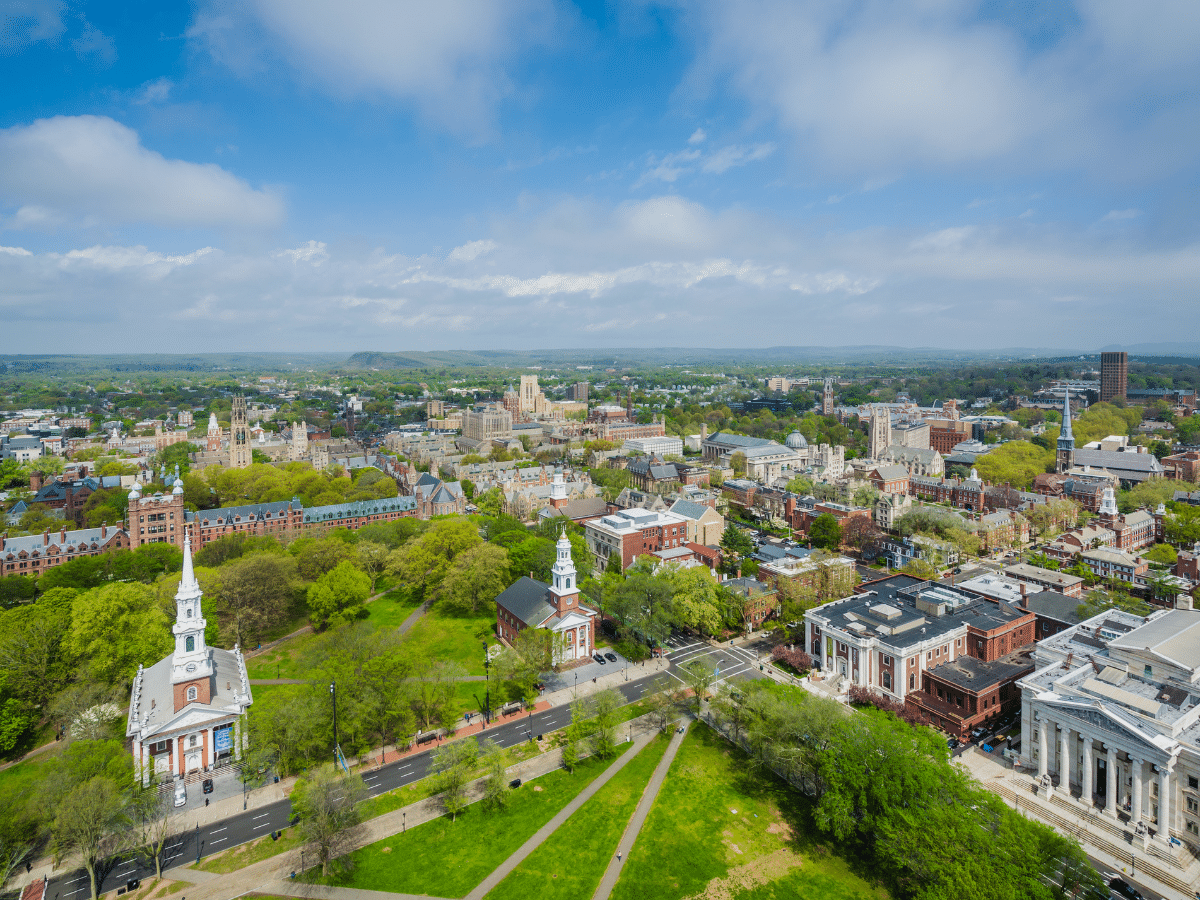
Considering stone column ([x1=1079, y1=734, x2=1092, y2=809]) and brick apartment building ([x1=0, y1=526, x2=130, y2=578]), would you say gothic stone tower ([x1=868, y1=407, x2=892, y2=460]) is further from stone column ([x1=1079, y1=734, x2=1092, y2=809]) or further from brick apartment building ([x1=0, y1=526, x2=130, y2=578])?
brick apartment building ([x1=0, y1=526, x2=130, y2=578])

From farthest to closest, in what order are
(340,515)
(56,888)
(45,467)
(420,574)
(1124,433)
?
(1124,433)
(45,467)
(340,515)
(420,574)
(56,888)

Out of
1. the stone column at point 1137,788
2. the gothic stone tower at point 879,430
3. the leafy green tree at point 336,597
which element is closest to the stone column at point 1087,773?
the stone column at point 1137,788

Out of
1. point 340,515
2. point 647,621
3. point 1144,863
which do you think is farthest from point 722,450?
point 1144,863

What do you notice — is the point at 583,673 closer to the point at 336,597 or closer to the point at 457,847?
the point at 457,847

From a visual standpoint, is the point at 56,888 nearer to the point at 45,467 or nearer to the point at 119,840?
the point at 119,840

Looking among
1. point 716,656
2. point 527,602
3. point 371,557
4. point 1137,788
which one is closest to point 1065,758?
point 1137,788

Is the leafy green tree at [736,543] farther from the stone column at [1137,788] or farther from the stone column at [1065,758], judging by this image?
the stone column at [1137,788]
